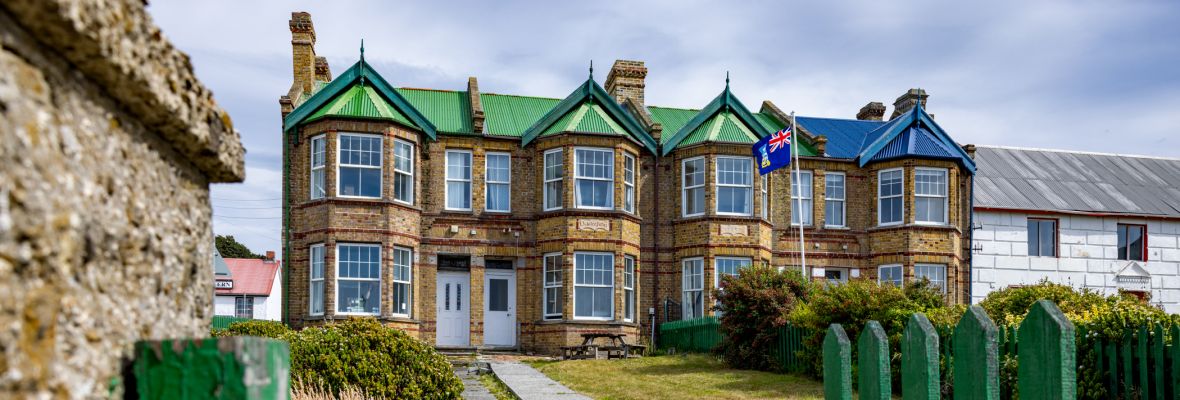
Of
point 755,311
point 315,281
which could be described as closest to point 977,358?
point 755,311

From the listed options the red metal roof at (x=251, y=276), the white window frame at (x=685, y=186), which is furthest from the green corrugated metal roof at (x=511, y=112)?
the red metal roof at (x=251, y=276)

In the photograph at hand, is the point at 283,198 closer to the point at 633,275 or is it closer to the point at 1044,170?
the point at 633,275

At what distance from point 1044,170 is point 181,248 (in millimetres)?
38027

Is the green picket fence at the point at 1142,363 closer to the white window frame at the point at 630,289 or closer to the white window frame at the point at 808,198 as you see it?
the white window frame at the point at 630,289

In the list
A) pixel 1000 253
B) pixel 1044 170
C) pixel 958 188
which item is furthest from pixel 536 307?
pixel 1044 170

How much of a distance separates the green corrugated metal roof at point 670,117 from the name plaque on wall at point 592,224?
13.8ft

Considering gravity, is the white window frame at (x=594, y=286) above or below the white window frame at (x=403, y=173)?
below

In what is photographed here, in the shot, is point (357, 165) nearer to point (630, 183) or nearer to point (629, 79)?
point (630, 183)

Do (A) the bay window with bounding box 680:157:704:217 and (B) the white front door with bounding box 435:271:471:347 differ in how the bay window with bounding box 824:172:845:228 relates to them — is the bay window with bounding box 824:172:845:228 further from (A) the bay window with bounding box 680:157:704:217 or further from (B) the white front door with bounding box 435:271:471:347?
(B) the white front door with bounding box 435:271:471:347

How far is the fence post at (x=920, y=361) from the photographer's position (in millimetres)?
4574

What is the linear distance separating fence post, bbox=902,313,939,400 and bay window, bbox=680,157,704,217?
23.8 metres

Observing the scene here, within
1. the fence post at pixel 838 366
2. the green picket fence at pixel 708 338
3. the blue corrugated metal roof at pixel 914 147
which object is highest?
the blue corrugated metal roof at pixel 914 147

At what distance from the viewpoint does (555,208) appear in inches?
1085

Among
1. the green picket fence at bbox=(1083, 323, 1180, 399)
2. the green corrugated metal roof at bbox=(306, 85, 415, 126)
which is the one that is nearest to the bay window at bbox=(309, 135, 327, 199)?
the green corrugated metal roof at bbox=(306, 85, 415, 126)
